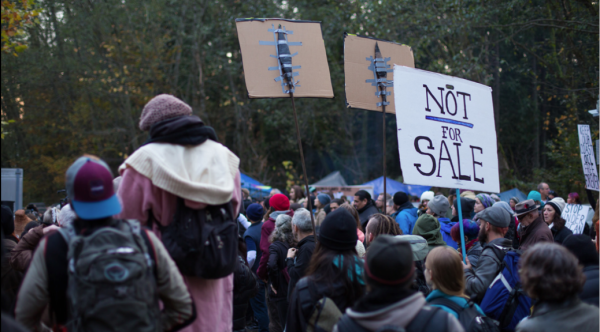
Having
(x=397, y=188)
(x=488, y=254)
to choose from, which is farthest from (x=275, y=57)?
(x=397, y=188)

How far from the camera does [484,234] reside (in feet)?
14.4

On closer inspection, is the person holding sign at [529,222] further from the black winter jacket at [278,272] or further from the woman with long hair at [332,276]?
the woman with long hair at [332,276]

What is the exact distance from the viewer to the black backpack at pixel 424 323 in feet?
7.25

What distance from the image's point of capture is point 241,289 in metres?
5.19

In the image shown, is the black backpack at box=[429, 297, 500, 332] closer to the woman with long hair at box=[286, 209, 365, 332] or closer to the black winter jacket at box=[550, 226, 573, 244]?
the woman with long hair at box=[286, 209, 365, 332]

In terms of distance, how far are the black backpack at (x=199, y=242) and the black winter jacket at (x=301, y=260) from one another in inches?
60.0

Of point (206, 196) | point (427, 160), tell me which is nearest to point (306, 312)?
point (206, 196)

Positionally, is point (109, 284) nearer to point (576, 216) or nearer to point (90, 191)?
point (90, 191)

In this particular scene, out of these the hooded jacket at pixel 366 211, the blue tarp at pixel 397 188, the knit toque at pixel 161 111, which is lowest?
the hooded jacket at pixel 366 211

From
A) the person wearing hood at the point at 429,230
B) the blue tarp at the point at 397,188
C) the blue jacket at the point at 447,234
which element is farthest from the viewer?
the blue tarp at the point at 397,188

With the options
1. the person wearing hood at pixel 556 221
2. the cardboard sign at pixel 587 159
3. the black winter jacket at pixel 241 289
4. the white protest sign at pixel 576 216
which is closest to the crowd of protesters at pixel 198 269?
the black winter jacket at pixel 241 289

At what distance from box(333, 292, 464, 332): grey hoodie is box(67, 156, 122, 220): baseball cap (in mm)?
1159

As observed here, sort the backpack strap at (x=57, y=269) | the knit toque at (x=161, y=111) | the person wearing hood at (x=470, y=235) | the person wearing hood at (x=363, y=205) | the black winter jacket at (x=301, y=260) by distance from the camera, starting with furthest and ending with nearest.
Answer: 1. the person wearing hood at (x=363, y=205)
2. the person wearing hood at (x=470, y=235)
3. the black winter jacket at (x=301, y=260)
4. the knit toque at (x=161, y=111)
5. the backpack strap at (x=57, y=269)

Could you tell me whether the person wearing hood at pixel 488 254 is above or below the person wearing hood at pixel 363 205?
below
